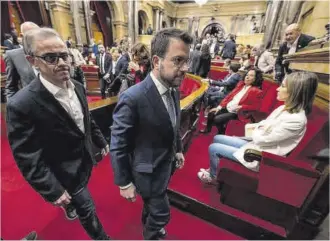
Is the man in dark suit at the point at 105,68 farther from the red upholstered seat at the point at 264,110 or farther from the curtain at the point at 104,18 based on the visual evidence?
the curtain at the point at 104,18

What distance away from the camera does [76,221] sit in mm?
1590

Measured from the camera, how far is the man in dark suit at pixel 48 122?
0.89m

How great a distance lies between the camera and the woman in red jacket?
8.86ft

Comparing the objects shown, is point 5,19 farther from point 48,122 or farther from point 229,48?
point 48,122

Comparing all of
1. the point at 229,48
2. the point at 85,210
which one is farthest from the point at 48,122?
the point at 229,48

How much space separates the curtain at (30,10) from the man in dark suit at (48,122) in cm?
1142

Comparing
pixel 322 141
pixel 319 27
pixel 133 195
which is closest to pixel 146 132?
pixel 133 195

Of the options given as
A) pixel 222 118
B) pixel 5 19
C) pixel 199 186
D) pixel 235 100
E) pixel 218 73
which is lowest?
pixel 199 186

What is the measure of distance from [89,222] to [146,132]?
76 cm

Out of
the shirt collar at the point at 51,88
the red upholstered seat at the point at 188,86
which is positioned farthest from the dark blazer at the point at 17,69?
the red upholstered seat at the point at 188,86

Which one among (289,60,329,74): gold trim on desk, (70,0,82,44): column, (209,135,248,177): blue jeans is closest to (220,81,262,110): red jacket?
(289,60,329,74): gold trim on desk

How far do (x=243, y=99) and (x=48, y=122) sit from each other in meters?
2.50

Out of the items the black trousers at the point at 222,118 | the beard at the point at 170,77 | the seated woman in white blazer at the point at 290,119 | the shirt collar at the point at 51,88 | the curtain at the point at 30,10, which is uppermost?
the curtain at the point at 30,10

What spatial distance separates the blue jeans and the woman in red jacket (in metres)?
0.92
